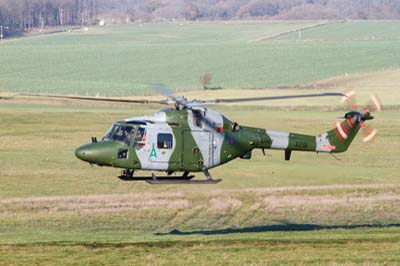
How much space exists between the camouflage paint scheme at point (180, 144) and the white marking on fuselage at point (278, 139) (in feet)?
0.41

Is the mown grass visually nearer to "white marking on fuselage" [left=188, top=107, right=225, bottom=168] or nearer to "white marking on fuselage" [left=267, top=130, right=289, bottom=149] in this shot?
"white marking on fuselage" [left=188, top=107, right=225, bottom=168]

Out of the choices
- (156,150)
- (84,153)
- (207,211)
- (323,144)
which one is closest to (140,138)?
(156,150)

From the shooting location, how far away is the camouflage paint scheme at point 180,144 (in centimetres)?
2488

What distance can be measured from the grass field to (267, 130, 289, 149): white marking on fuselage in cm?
6123

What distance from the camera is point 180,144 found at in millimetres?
25391

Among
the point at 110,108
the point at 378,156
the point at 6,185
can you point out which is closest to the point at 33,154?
the point at 6,185

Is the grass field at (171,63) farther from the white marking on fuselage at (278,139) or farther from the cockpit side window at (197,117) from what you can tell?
the cockpit side window at (197,117)

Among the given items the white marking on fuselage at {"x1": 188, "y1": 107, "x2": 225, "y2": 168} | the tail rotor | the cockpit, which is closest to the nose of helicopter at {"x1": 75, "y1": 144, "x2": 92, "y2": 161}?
the cockpit

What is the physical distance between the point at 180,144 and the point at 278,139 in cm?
323

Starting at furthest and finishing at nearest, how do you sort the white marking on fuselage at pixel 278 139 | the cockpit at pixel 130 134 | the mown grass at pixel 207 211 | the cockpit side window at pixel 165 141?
the white marking on fuselage at pixel 278 139, the cockpit side window at pixel 165 141, the cockpit at pixel 130 134, the mown grass at pixel 207 211

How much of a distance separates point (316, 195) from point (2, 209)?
11941 mm

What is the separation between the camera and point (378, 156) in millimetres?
48656

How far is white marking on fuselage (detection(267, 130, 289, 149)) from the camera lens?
88.2 feet

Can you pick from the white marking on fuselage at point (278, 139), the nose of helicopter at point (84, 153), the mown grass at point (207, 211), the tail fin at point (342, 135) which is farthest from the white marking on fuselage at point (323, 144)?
the nose of helicopter at point (84, 153)
